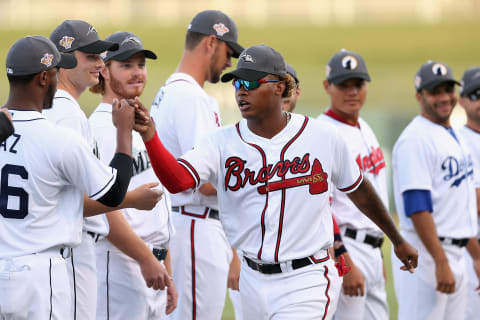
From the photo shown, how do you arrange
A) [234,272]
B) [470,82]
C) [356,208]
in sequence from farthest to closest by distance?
[470,82] < [356,208] < [234,272]

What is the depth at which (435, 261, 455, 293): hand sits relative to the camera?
17.5ft

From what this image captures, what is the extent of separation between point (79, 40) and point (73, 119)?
53cm

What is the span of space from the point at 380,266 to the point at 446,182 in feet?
2.54

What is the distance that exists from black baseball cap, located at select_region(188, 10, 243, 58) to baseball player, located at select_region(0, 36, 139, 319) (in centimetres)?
177

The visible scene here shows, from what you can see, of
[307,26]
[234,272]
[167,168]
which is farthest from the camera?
[307,26]

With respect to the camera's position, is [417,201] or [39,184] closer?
[39,184]

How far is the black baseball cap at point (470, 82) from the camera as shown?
20.7 feet

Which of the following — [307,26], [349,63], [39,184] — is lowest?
[39,184]

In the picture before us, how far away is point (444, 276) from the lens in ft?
17.5

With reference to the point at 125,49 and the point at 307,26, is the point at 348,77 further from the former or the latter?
the point at 307,26

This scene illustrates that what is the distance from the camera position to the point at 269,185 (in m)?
3.74

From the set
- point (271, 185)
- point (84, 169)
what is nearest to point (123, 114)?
point (84, 169)

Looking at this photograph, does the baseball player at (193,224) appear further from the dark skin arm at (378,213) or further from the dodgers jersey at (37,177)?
the dodgers jersey at (37,177)

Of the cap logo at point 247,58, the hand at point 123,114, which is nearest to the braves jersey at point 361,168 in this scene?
the cap logo at point 247,58
